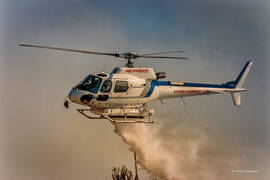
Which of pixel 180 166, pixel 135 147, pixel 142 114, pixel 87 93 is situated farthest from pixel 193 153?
pixel 87 93

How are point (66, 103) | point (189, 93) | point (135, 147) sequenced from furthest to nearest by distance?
point (135, 147) → point (189, 93) → point (66, 103)

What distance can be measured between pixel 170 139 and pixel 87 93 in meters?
7.38

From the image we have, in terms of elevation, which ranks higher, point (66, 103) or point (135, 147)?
point (66, 103)

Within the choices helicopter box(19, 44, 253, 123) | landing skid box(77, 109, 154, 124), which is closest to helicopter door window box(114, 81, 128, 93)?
helicopter box(19, 44, 253, 123)

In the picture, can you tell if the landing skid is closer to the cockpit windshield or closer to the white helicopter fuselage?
the white helicopter fuselage

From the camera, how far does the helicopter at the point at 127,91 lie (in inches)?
899

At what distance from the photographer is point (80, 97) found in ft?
74.3

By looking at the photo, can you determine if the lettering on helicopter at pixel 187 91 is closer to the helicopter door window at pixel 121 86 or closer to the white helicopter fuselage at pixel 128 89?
the white helicopter fuselage at pixel 128 89

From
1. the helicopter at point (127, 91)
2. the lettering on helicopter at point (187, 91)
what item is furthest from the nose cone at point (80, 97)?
the lettering on helicopter at point (187, 91)

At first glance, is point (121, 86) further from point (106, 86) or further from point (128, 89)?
point (106, 86)

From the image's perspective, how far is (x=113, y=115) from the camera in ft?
77.0

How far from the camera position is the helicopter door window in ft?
76.0

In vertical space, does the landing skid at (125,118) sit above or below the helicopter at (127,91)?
below

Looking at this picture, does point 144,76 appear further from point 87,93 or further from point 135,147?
point 135,147
